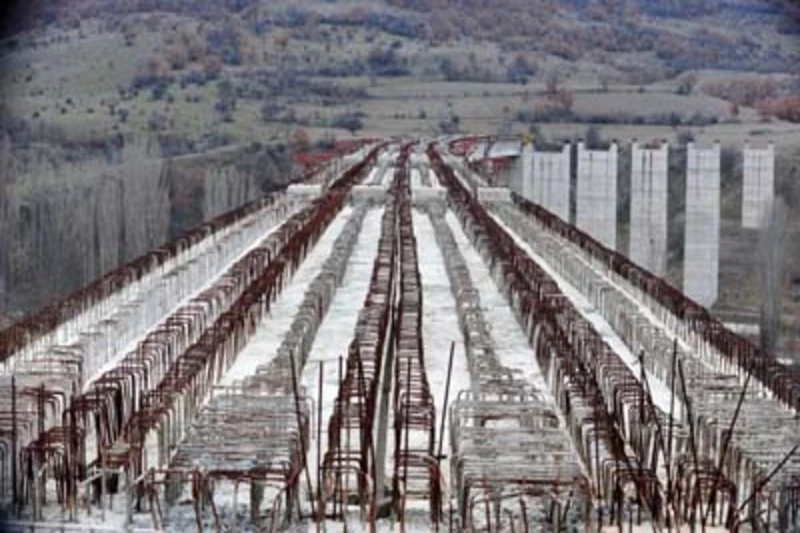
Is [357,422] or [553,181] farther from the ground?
[357,422]

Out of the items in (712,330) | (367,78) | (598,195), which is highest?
(367,78)

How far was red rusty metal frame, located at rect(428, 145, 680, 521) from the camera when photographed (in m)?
5.03

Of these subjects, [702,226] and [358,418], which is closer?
[358,418]

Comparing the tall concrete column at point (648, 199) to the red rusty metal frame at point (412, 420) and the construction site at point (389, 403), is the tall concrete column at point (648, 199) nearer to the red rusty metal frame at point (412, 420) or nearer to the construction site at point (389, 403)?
the construction site at point (389, 403)

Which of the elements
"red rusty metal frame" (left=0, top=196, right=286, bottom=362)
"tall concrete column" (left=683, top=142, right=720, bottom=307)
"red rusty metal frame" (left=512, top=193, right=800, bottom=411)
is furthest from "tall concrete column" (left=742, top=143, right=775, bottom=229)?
"red rusty metal frame" (left=0, top=196, right=286, bottom=362)

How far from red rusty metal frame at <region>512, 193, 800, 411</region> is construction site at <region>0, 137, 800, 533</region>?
0.07ft

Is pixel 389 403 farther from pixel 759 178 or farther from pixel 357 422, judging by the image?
pixel 759 178

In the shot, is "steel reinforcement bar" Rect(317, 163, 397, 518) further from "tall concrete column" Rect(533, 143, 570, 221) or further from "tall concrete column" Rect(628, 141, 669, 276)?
"tall concrete column" Rect(533, 143, 570, 221)

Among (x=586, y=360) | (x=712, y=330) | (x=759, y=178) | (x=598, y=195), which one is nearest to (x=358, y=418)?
(x=586, y=360)

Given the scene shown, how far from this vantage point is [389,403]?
6191mm

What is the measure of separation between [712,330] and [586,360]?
1.29 meters

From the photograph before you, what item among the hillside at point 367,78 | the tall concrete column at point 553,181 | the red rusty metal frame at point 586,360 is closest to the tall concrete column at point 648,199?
the tall concrete column at point 553,181

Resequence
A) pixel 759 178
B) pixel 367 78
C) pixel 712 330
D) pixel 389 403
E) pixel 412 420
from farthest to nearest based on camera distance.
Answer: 1. pixel 367 78
2. pixel 759 178
3. pixel 712 330
4. pixel 389 403
5. pixel 412 420

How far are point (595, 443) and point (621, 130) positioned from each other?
30.2 meters
